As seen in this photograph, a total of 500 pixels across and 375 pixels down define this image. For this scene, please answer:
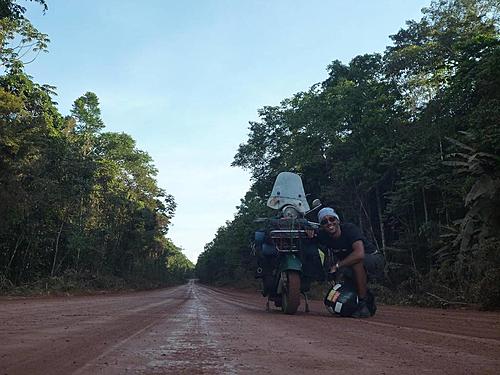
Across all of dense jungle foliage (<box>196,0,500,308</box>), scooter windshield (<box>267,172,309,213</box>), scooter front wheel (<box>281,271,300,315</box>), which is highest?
dense jungle foliage (<box>196,0,500,308</box>)

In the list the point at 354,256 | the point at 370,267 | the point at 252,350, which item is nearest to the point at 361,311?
the point at 370,267

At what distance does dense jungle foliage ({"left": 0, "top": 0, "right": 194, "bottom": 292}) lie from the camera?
64.5 feet

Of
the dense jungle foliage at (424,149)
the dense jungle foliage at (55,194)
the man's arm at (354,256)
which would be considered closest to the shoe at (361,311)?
the man's arm at (354,256)

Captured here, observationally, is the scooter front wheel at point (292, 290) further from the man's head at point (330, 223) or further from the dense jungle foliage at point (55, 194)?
the dense jungle foliage at point (55, 194)

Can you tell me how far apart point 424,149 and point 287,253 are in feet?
44.5

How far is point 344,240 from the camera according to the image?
7.39 meters

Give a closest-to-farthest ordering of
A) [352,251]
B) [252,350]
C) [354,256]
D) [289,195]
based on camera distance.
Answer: [252,350] → [354,256] → [352,251] → [289,195]

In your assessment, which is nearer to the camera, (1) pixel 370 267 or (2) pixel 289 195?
(1) pixel 370 267

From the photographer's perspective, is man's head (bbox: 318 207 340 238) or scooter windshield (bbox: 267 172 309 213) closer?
man's head (bbox: 318 207 340 238)

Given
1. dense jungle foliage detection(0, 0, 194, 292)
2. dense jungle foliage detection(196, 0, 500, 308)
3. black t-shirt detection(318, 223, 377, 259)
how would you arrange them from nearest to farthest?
1. black t-shirt detection(318, 223, 377, 259)
2. dense jungle foliage detection(196, 0, 500, 308)
3. dense jungle foliage detection(0, 0, 194, 292)

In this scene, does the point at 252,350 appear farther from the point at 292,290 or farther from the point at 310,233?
the point at 310,233

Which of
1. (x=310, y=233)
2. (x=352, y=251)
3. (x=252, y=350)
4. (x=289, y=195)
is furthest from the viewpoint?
(x=289, y=195)

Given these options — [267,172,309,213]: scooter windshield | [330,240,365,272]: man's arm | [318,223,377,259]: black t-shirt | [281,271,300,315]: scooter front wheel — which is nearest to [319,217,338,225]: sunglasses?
[318,223,377,259]: black t-shirt

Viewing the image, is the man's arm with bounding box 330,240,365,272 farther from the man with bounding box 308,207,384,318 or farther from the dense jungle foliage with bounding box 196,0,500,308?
the dense jungle foliage with bounding box 196,0,500,308
